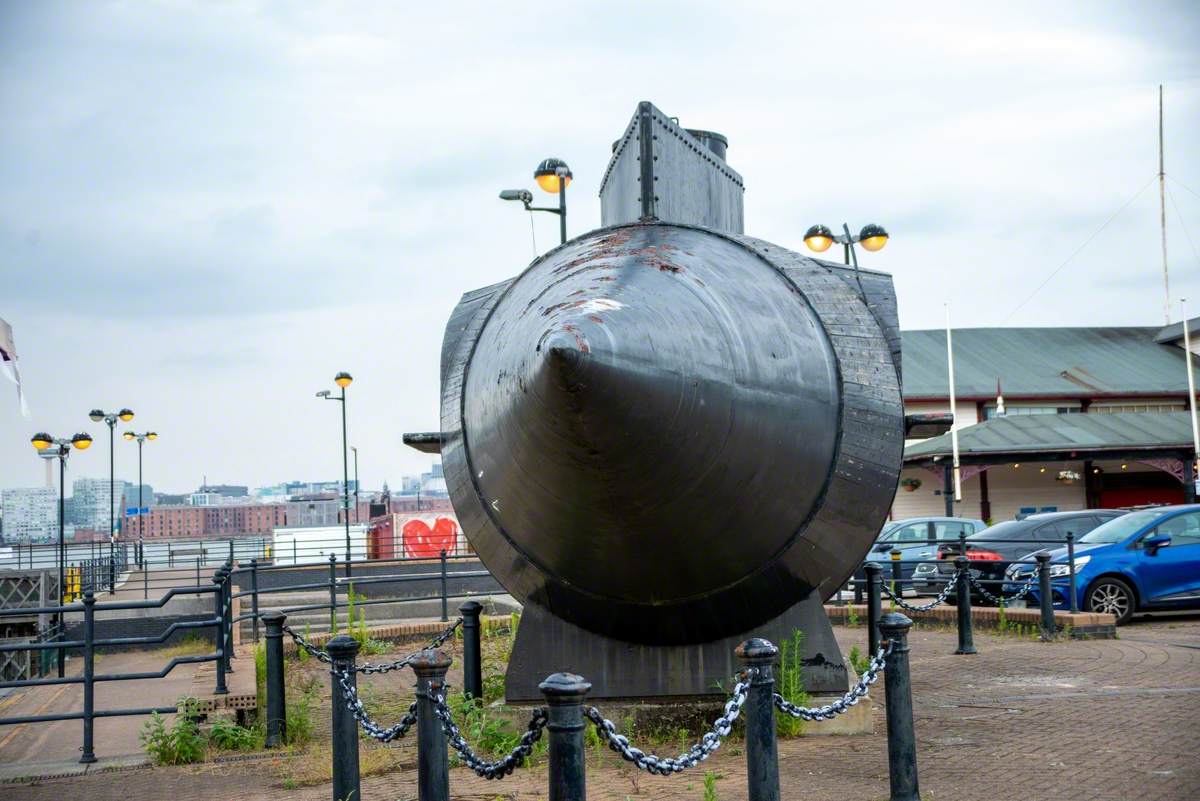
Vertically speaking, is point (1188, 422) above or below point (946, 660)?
above

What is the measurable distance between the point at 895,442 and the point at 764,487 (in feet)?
3.44

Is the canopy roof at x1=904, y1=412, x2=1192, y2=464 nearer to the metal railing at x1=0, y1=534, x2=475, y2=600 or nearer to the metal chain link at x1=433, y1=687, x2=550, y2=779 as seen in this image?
the metal railing at x1=0, y1=534, x2=475, y2=600

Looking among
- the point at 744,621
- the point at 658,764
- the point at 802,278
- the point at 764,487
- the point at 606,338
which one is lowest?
Result: the point at 658,764

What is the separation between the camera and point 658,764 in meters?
4.48

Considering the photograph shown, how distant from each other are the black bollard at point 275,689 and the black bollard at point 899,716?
417cm

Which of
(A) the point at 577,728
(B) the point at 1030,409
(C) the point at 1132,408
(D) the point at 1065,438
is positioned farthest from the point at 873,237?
(C) the point at 1132,408

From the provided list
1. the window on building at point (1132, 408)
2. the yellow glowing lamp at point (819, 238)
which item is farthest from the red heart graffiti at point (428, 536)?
the window on building at point (1132, 408)

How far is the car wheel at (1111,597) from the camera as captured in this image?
44.2 feet

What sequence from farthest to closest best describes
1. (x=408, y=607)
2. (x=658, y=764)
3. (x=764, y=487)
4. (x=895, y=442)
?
(x=408, y=607), (x=895, y=442), (x=764, y=487), (x=658, y=764)

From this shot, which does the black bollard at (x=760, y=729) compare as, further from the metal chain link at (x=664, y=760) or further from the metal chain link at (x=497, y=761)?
the metal chain link at (x=497, y=761)

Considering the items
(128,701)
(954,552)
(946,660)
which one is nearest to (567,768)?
(946,660)

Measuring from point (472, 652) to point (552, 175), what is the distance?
24.2ft

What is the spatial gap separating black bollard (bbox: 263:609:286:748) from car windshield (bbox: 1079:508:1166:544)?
10118mm

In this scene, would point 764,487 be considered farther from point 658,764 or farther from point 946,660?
point 946,660
